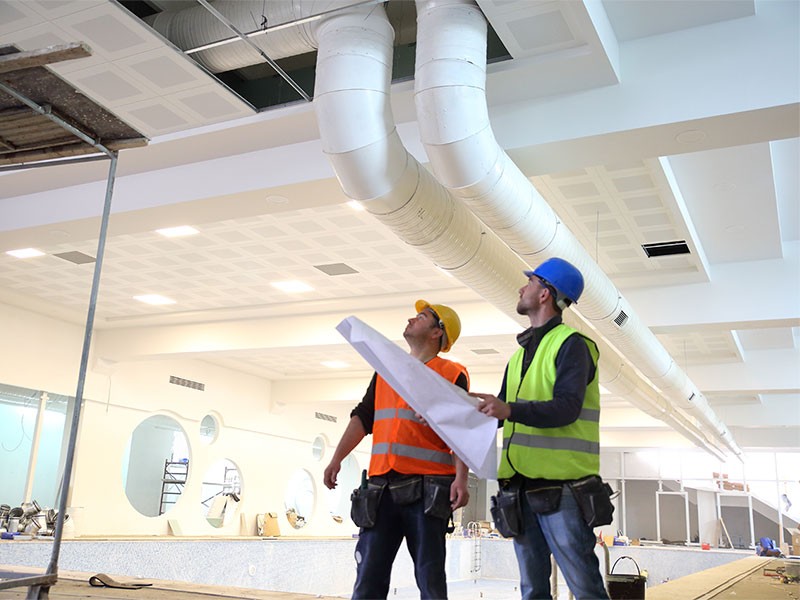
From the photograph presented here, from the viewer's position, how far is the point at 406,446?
8.77 ft

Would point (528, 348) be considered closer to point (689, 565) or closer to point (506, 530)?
point (506, 530)

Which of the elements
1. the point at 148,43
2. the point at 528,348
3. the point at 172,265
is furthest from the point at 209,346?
the point at 528,348

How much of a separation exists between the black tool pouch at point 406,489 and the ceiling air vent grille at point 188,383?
Result: 1049 centimetres

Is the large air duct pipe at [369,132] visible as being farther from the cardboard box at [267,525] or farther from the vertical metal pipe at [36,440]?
the cardboard box at [267,525]

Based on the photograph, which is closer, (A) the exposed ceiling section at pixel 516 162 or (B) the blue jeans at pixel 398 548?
(B) the blue jeans at pixel 398 548

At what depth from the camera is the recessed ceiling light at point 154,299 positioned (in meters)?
9.47

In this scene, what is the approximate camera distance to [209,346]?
10336mm

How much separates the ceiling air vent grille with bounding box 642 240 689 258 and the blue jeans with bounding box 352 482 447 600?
195 inches

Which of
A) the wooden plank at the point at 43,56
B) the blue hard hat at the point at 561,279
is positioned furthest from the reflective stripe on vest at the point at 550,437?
the wooden plank at the point at 43,56

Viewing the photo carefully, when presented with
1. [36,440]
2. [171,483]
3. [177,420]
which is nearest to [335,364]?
[177,420]

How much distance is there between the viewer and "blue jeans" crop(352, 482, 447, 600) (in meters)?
2.58

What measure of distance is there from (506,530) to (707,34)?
301 cm

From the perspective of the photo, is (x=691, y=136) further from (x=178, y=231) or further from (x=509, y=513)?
(x=178, y=231)

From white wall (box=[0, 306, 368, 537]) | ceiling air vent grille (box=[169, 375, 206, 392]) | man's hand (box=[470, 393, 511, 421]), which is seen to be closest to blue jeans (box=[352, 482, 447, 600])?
man's hand (box=[470, 393, 511, 421])
